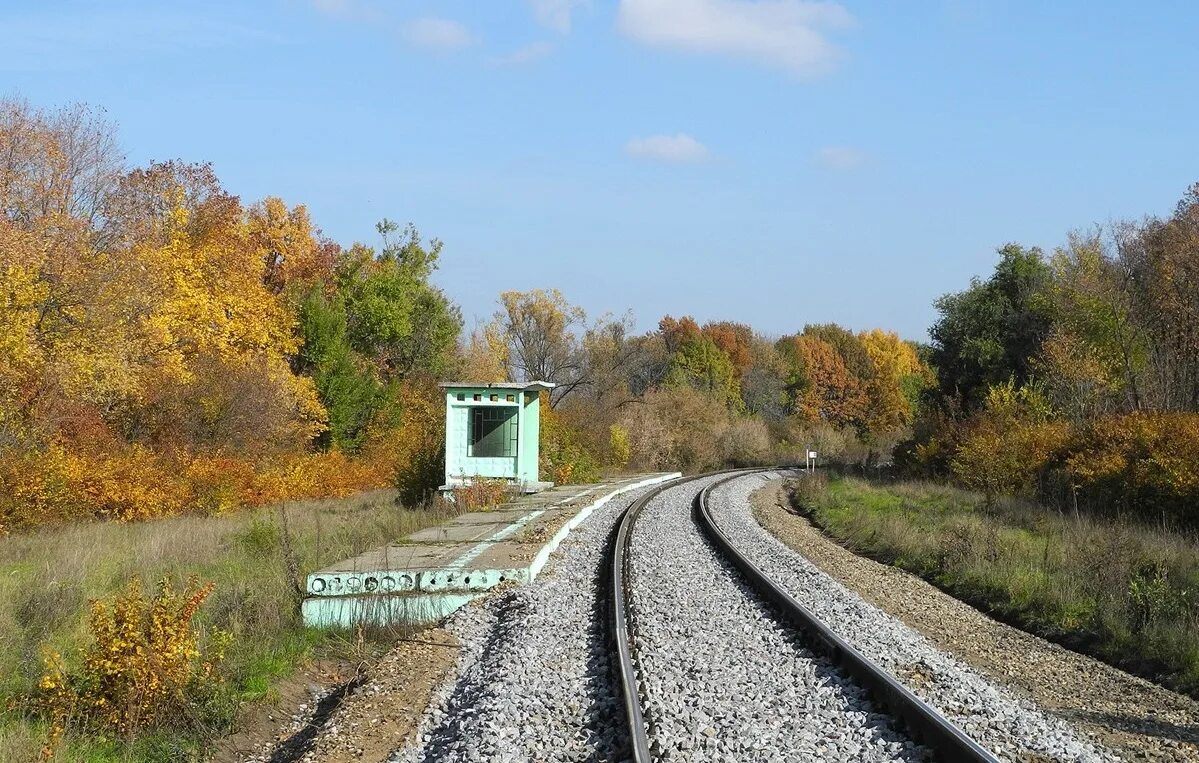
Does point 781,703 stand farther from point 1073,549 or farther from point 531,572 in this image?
point 1073,549

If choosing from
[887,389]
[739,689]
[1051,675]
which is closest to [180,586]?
[739,689]

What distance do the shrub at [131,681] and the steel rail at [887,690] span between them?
16.4ft

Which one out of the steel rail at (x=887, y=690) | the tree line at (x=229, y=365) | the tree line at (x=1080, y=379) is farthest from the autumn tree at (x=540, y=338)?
the steel rail at (x=887, y=690)

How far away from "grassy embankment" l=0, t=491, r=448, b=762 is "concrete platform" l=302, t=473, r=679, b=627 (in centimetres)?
41

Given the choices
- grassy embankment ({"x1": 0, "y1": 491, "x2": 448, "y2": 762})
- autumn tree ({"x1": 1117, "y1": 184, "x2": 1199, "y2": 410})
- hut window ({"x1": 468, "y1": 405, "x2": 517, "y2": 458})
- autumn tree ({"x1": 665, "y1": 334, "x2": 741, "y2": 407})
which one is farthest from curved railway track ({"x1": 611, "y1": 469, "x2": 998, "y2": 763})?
autumn tree ({"x1": 665, "y1": 334, "x2": 741, "y2": 407})

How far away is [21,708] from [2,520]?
16.6m

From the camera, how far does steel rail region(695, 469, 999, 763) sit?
6266 millimetres

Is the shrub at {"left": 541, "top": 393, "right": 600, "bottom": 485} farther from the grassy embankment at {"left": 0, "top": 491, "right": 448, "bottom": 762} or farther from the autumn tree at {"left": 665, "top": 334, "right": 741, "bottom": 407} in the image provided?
the autumn tree at {"left": 665, "top": 334, "right": 741, "bottom": 407}

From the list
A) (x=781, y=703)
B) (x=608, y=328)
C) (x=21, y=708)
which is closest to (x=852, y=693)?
(x=781, y=703)

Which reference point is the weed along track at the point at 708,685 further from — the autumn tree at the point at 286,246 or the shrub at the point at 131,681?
the autumn tree at the point at 286,246

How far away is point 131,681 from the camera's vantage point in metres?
8.28

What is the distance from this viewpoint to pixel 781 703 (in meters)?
7.70

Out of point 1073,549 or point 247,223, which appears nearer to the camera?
point 1073,549

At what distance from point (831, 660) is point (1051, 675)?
1998 mm
